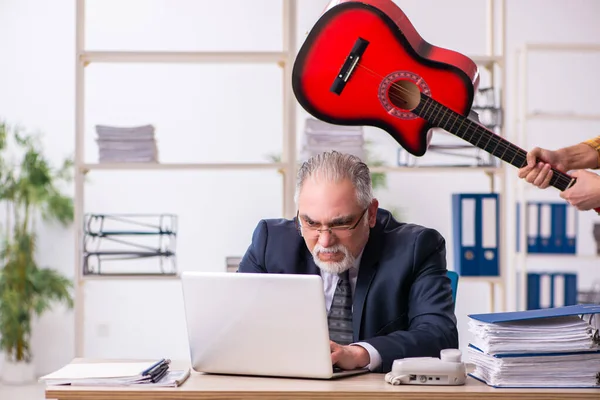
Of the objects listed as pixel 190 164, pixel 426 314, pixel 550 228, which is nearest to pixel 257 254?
pixel 426 314

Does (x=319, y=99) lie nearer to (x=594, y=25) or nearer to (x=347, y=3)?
(x=347, y=3)

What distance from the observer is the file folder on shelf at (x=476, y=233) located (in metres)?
3.27

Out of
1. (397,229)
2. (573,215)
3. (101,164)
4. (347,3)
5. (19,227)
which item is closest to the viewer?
(397,229)

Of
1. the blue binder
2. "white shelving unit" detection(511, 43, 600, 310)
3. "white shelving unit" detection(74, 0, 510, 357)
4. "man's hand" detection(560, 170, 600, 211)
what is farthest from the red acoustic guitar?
"white shelving unit" detection(511, 43, 600, 310)

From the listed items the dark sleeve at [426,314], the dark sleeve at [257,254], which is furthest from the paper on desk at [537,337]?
the dark sleeve at [257,254]

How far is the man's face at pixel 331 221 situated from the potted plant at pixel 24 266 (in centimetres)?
296

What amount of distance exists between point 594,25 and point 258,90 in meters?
2.02

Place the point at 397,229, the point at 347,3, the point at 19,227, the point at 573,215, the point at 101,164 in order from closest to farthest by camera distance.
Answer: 1. the point at 397,229
2. the point at 347,3
3. the point at 101,164
4. the point at 573,215
5. the point at 19,227

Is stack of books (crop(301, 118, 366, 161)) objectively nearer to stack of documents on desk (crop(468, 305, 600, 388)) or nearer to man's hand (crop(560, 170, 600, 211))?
man's hand (crop(560, 170, 600, 211))

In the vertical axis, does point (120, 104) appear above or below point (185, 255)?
above

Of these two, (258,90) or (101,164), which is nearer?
(101,164)

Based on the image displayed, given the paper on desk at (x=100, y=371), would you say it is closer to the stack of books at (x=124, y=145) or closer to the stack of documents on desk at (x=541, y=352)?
the stack of documents on desk at (x=541, y=352)

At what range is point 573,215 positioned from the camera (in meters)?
4.07

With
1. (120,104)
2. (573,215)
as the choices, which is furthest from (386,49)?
(120,104)
